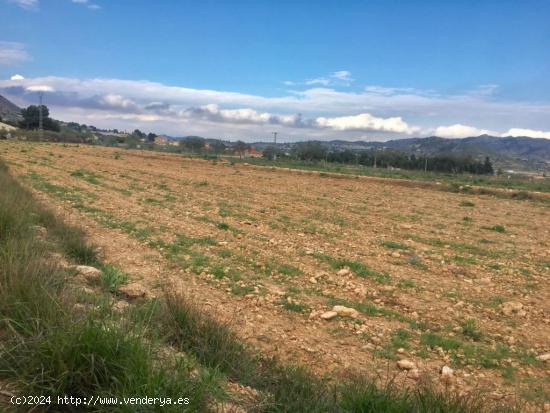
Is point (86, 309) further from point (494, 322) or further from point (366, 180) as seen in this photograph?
point (366, 180)

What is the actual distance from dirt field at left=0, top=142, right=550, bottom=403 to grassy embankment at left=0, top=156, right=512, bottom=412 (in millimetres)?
1054

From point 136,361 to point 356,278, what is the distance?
5.54m

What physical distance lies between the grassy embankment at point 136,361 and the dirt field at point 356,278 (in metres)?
1.05

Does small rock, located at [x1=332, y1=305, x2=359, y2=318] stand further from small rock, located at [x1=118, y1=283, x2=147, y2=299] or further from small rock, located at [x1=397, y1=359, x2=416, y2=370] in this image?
small rock, located at [x1=118, y1=283, x2=147, y2=299]

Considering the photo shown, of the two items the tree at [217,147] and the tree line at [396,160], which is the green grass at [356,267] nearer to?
the tree line at [396,160]

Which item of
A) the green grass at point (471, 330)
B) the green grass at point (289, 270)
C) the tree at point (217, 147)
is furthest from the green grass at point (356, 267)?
the tree at point (217, 147)

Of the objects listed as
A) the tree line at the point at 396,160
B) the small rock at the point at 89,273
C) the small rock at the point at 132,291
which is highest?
the tree line at the point at 396,160

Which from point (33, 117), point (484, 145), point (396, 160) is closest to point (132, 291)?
point (396, 160)

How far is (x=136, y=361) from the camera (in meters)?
3.02

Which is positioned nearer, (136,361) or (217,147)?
(136,361)

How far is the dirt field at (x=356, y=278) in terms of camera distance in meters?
5.23

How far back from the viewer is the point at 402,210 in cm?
1775

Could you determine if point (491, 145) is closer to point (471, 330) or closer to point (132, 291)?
point (471, 330)

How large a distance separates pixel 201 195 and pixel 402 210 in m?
8.01
